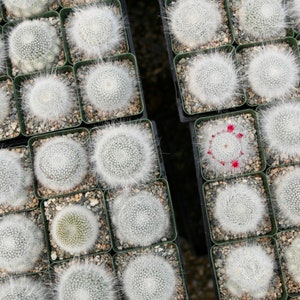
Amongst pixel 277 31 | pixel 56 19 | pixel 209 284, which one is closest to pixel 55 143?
pixel 56 19

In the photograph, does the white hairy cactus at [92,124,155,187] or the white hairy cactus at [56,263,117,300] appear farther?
the white hairy cactus at [92,124,155,187]

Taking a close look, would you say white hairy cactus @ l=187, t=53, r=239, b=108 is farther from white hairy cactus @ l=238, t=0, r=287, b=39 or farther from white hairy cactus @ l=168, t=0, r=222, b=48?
white hairy cactus @ l=238, t=0, r=287, b=39

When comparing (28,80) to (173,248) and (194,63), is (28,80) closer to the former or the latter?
(194,63)

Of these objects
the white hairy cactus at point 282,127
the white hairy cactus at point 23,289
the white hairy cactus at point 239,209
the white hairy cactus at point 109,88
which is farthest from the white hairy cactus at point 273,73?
the white hairy cactus at point 23,289

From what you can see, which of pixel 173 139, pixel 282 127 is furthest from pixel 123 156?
pixel 173 139

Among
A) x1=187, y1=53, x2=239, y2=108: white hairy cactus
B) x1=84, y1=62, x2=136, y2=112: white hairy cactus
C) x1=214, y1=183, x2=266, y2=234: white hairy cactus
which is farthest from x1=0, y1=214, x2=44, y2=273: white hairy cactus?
x1=187, y1=53, x2=239, y2=108: white hairy cactus

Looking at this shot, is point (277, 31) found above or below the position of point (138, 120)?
above
